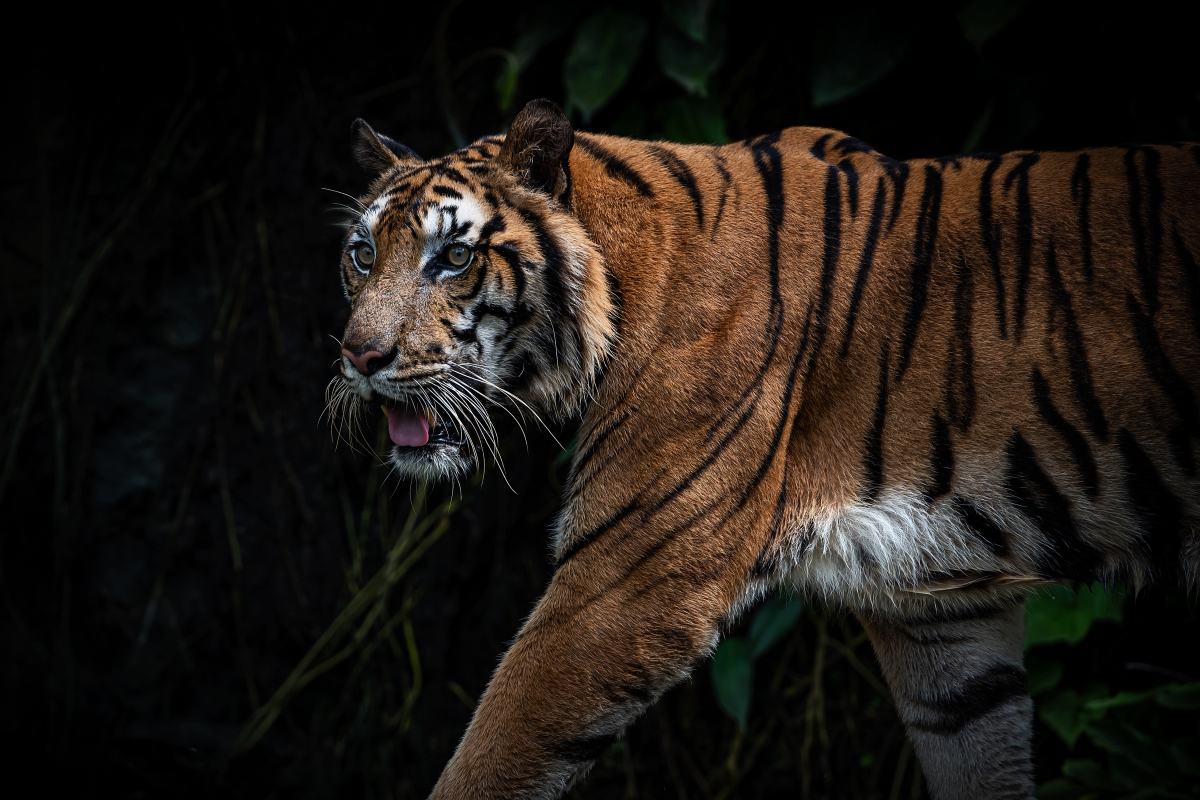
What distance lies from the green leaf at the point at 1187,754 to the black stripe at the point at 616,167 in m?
1.80

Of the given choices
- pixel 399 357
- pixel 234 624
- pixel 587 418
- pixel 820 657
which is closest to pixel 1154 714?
pixel 820 657

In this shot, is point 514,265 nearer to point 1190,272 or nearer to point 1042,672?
point 1190,272

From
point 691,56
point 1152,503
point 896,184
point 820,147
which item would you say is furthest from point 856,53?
point 1152,503

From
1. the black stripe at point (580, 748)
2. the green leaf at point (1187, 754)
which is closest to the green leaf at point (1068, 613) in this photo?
the green leaf at point (1187, 754)

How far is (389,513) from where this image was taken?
302 centimetres

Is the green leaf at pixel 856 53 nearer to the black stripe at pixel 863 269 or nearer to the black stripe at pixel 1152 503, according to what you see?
the black stripe at pixel 863 269

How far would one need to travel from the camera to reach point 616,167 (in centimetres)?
161

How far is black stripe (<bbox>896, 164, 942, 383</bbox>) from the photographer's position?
1479 millimetres

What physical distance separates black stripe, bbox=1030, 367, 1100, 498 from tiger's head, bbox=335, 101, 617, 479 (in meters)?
0.69

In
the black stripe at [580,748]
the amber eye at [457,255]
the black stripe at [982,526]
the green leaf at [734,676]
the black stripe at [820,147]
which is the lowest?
the green leaf at [734,676]

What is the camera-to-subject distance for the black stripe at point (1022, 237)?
143 cm

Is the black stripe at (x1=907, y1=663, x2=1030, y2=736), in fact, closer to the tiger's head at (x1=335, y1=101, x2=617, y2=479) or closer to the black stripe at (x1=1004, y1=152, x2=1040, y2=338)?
the black stripe at (x1=1004, y1=152, x2=1040, y2=338)

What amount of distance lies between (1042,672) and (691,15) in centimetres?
202

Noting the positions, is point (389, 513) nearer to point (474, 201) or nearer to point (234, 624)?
point (234, 624)
